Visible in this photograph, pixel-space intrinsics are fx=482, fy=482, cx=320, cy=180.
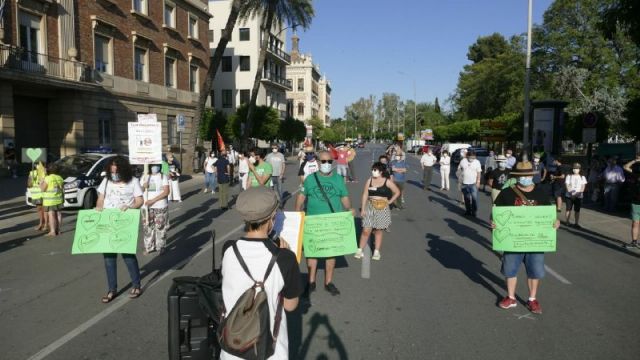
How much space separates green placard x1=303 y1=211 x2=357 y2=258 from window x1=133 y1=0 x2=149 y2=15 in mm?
26789

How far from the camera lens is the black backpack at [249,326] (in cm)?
250

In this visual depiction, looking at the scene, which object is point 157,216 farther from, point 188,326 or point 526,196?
point 526,196

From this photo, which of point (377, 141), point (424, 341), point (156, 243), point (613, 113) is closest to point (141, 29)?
point (156, 243)

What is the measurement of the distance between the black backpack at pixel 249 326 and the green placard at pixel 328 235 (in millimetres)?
3028

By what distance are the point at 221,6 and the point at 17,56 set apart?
39591mm

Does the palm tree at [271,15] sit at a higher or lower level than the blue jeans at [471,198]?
higher

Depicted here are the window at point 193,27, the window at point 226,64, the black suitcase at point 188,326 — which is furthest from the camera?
the window at point 226,64

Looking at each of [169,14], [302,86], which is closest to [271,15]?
[169,14]

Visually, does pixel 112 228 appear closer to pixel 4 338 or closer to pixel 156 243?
pixel 4 338

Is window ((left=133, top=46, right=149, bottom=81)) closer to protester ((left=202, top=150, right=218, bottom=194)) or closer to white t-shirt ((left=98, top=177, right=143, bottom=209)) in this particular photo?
protester ((left=202, top=150, right=218, bottom=194))

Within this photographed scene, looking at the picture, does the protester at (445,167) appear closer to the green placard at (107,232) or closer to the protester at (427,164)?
the protester at (427,164)

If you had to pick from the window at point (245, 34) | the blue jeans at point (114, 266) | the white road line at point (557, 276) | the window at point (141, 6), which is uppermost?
the window at point (245, 34)

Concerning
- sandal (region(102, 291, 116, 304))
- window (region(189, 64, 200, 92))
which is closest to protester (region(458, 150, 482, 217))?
sandal (region(102, 291, 116, 304))

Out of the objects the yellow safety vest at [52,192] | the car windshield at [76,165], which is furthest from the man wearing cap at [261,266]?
the car windshield at [76,165]
